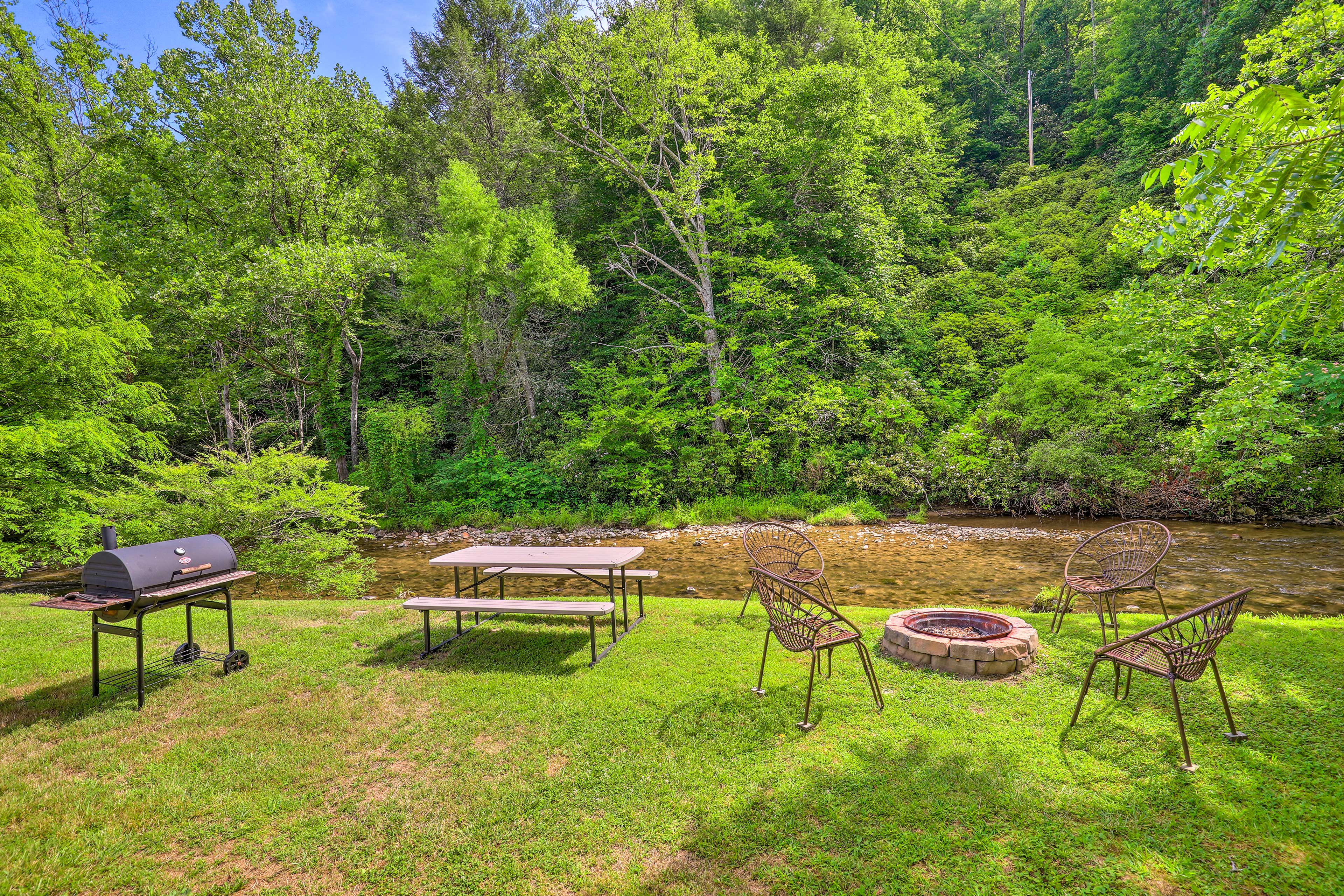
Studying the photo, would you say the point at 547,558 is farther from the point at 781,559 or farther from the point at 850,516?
the point at 850,516

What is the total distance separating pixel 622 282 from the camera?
18781mm

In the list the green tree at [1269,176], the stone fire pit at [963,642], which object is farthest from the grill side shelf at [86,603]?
the green tree at [1269,176]

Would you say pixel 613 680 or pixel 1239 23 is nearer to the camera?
pixel 613 680

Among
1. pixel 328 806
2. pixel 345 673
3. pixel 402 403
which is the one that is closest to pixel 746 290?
pixel 402 403

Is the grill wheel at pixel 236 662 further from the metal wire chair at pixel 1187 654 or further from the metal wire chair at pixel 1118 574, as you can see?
the metal wire chair at pixel 1118 574

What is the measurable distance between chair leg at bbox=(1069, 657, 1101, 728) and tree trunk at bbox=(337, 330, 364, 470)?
17732 mm

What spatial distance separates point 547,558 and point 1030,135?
95.3 ft

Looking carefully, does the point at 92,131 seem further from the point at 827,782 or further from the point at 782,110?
the point at 827,782

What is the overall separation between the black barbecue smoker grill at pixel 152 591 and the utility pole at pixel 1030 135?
28295mm

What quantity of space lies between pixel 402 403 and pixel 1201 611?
19.1 metres

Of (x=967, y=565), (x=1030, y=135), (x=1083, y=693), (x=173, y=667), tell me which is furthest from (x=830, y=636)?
(x=1030, y=135)

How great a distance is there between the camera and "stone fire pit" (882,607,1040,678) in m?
4.42

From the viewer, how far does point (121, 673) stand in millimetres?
4844

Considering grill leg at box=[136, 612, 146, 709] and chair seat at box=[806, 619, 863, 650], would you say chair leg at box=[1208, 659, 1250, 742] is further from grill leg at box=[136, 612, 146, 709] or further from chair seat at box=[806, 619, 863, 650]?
grill leg at box=[136, 612, 146, 709]
